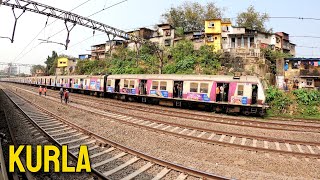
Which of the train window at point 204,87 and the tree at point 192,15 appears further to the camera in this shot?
the tree at point 192,15

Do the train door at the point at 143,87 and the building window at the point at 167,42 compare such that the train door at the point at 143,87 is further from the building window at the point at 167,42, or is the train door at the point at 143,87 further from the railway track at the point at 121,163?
the building window at the point at 167,42

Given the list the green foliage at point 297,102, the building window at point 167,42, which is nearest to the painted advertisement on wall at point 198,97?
the green foliage at point 297,102

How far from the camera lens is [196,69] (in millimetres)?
36188

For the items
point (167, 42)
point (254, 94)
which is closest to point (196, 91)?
point (254, 94)

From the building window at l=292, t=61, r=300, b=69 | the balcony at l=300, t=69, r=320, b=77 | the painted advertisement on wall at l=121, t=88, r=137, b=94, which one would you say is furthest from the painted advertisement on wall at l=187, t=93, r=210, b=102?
the building window at l=292, t=61, r=300, b=69

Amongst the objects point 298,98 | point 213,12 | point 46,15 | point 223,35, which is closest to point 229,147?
point 298,98

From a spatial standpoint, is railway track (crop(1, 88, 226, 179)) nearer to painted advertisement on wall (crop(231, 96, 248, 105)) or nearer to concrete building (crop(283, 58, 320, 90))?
painted advertisement on wall (crop(231, 96, 248, 105))

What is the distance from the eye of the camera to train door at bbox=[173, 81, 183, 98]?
71.5ft

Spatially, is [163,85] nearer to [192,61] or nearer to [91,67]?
[192,61]

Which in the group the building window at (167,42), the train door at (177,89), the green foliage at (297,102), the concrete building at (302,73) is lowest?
the green foliage at (297,102)

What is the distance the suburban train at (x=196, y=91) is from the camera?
18500 mm

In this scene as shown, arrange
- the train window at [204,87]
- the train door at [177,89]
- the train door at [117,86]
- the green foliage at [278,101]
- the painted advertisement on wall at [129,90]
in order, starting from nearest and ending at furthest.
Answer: the train window at [204,87]
the train door at [177,89]
the green foliage at [278,101]
the painted advertisement on wall at [129,90]
the train door at [117,86]

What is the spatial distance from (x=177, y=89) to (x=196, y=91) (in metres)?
2.14

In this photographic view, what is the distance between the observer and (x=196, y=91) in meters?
20.6
